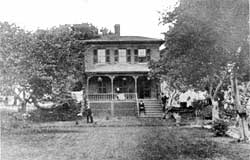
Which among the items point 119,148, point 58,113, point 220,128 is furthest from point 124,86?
point 119,148

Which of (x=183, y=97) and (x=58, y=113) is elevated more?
(x=183, y=97)

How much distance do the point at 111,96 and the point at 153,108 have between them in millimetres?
4418

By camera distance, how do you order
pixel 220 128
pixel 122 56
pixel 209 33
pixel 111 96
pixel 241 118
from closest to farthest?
pixel 209 33
pixel 241 118
pixel 220 128
pixel 111 96
pixel 122 56

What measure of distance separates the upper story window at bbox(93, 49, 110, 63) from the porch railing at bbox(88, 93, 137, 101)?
3.17 meters

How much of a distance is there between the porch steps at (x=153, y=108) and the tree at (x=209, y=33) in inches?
536

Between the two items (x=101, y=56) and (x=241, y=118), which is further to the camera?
(x=101, y=56)

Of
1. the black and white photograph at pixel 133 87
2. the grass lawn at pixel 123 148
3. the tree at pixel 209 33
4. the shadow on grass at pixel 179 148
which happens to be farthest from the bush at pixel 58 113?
the shadow on grass at pixel 179 148

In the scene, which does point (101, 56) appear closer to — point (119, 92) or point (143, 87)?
point (119, 92)

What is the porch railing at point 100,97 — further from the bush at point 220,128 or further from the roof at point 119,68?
the bush at point 220,128

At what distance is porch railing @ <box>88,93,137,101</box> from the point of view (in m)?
33.0

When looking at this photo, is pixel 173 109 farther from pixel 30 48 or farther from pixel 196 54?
pixel 196 54

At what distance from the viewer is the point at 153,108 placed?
31.4m

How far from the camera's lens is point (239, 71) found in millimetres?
13258

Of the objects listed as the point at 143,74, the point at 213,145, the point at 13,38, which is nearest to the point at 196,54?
the point at 213,145
